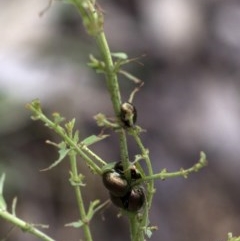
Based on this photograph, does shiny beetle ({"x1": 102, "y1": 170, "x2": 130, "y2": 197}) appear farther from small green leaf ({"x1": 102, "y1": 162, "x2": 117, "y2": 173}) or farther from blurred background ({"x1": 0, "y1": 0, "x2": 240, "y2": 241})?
blurred background ({"x1": 0, "y1": 0, "x2": 240, "y2": 241})

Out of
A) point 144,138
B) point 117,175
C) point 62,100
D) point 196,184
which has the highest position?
point 117,175

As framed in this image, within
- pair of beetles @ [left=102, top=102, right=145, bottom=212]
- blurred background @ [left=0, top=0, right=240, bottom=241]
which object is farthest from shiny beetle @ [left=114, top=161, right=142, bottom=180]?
blurred background @ [left=0, top=0, right=240, bottom=241]

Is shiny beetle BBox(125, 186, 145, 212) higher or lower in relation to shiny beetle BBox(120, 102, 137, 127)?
lower

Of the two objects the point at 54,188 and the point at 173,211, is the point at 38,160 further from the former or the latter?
the point at 173,211

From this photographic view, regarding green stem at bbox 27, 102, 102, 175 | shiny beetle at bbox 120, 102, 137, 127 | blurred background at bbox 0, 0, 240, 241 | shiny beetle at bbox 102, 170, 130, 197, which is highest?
shiny beetle at bbox 120, 102, 137, 127

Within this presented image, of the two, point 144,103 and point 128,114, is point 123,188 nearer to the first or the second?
point 128,114

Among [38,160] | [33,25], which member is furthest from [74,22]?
[38,160]
